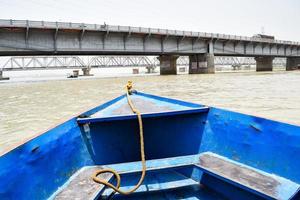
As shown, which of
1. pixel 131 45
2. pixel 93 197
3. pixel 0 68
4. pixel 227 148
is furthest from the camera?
pixel 0 68

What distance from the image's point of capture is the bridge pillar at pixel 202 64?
40191 mm

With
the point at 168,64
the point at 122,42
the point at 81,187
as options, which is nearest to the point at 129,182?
the point at 81,187

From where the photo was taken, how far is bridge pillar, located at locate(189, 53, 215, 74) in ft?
132

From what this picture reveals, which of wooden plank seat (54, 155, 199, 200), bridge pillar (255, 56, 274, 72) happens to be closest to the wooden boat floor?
wooden plank seat (54, 155, 199, 200)

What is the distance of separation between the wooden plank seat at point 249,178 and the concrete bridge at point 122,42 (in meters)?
24.9

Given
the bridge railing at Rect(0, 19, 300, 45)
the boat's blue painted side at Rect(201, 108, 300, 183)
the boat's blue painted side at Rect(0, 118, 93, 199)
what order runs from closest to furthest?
the boat's blue painted side at Rect(0, 118, 93, 199), the boat's blue painted side at Rect(201, 108, 300, 183), the bridge railing at Rect(0, 19, 300, 45)

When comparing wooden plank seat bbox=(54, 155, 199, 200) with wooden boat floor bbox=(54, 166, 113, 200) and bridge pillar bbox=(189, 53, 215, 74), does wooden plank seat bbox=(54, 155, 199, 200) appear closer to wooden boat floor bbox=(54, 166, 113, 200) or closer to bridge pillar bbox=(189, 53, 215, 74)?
wooden boat floor bbox=(54, 166, 113, 200)

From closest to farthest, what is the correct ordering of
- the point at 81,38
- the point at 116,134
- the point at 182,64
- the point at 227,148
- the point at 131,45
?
the point at 227,148 < the point at 116,134 < the point at 81,38 < the point at 131,45 < the point at 182,64

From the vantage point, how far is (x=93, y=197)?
2.40 m

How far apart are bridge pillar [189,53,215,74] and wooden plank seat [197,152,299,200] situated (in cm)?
3890

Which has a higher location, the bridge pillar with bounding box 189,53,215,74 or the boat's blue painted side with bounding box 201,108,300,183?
the bridge pillar with bounding box 189,53,215,74

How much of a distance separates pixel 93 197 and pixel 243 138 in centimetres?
195

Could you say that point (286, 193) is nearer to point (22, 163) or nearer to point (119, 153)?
point (119, 153)

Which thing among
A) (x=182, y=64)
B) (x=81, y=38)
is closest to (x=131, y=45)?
(x=81, y=38)
